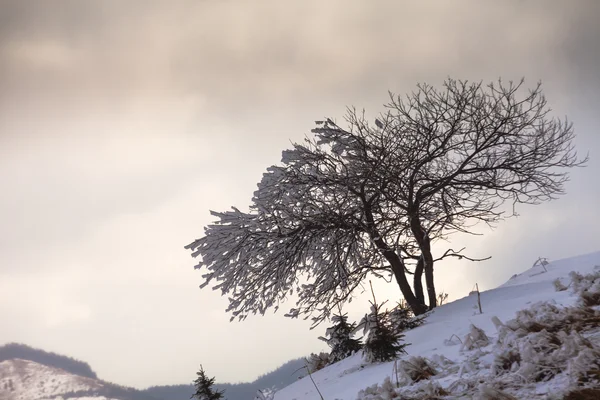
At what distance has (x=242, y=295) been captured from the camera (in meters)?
11.8

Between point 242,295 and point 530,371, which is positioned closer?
point 530,371

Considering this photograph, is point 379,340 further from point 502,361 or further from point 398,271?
point 398,271

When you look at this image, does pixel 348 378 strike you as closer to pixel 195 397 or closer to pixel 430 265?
pixel 195 397

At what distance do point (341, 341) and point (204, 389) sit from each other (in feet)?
10.9

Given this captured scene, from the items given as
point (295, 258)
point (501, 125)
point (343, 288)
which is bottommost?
point (343, 288)

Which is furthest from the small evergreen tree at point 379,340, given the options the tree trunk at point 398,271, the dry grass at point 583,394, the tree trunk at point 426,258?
the tree trunk at point 426,258

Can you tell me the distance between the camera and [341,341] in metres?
10.3

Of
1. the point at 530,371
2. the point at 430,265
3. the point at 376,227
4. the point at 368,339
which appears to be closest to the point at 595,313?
the point at 530,371

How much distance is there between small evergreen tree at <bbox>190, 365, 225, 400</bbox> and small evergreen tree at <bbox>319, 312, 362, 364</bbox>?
2.73 meters

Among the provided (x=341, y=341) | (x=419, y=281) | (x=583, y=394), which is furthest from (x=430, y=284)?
(x=583, y=394)

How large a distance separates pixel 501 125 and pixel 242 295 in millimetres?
8216

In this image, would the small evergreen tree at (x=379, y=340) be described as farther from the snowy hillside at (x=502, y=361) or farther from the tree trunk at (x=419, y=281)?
the tree trunk at (x=419, y=281)

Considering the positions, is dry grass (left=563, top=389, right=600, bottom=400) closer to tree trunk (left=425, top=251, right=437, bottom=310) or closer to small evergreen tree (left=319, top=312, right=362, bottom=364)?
small evergreen tree (left=319, top=312, right=362, bottom=364)

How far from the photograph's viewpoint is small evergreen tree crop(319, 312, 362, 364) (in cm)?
1020
